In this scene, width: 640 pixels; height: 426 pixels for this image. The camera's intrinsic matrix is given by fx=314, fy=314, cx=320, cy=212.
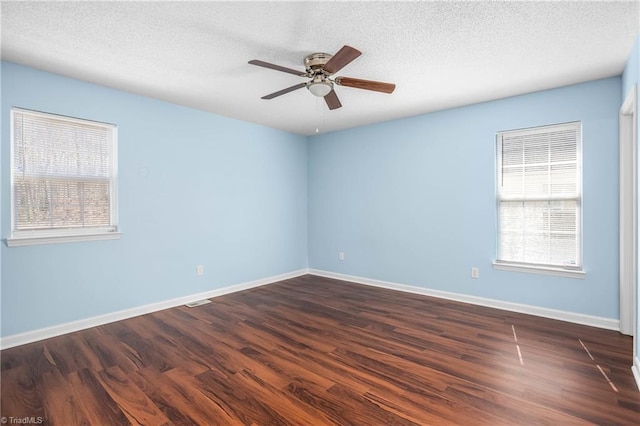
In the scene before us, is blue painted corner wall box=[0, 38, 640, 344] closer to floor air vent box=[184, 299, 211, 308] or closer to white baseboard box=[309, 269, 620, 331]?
white baseboard box=[309, 269, 620, 331]

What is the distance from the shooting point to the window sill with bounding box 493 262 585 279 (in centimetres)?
330

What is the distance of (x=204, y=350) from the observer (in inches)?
107

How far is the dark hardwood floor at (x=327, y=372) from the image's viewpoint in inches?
74.1

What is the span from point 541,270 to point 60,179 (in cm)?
514

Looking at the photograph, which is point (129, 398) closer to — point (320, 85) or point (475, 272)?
point (320, 85)

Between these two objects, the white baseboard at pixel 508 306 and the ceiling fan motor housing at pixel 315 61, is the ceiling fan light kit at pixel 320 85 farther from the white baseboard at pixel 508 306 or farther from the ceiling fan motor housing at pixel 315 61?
the white baseboard at pixel 508 306

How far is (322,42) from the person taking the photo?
241 centimetres

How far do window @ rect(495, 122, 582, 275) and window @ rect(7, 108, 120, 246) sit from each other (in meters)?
4.51

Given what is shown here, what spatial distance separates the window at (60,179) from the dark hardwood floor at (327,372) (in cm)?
106

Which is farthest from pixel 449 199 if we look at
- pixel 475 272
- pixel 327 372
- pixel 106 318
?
pixel 106 318

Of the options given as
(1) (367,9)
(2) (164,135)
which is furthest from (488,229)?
(2) (164,135)

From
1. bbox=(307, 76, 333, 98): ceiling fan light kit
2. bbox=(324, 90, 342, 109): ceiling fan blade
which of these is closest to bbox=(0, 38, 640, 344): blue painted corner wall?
bbox=(324, 90, 342, 109): ceiling fan blade

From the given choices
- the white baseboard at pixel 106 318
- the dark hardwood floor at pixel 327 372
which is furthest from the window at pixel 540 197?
the white baseboard at pixel 106 318

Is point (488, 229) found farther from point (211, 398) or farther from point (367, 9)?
point (211, 398)
